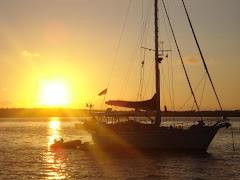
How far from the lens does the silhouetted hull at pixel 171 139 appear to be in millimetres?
46969

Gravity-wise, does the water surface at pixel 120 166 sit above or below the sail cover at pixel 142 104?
below

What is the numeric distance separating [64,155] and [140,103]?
12931 mm

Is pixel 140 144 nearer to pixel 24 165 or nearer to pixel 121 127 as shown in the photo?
pixel 121 127

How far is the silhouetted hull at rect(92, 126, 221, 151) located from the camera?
47.0m

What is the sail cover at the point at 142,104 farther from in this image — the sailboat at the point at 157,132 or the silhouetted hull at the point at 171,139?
the silhouetted hull at the point at 171,139

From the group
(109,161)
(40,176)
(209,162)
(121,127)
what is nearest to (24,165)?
(40,176)

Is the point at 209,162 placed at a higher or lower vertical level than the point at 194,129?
lower

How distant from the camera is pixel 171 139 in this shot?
47438 mm

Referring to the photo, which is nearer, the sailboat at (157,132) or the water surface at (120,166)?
the water surface at (120,166)

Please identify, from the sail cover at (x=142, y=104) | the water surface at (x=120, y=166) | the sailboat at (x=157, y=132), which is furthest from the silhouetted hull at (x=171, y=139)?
the sail cover at (x=142, y=104)

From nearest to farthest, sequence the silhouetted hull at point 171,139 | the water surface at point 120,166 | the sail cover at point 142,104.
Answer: the water surface at point 120,166
the silhouetted hull at point 171,139
the sail cover at point 142,104

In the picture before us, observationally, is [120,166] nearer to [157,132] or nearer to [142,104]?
[157,132]

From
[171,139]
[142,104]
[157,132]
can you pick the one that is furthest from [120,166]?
[142,104]

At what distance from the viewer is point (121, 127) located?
49.6 m
